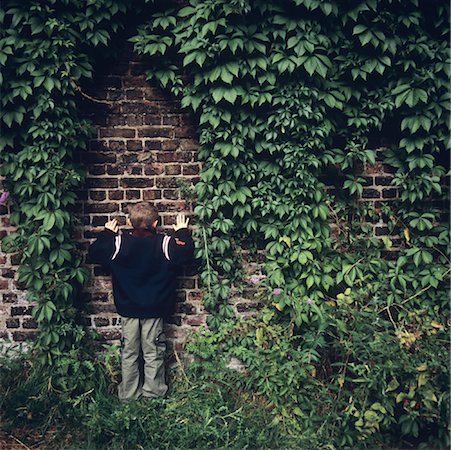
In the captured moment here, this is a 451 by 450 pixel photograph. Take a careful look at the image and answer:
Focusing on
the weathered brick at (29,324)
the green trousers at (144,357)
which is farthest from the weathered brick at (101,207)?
the weathered brick at (29,324)

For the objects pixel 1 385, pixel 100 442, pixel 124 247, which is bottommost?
pixel 100 442

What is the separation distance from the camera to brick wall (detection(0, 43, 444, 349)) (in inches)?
169

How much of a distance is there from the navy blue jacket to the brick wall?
31 cm

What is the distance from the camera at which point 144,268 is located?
4016 millimetres

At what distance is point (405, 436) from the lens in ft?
12.0

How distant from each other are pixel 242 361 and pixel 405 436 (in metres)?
1.40

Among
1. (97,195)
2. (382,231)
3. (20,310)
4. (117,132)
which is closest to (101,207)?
(97,195)

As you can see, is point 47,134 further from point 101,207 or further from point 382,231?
point 382,231

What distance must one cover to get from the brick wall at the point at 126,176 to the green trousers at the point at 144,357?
29 cm

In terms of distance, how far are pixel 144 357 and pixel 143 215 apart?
1.19m

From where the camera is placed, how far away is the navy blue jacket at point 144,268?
401cm

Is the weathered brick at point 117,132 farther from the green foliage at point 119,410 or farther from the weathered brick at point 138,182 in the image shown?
the green foliage at point 119,410

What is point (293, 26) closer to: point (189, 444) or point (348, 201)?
point (348, 201)

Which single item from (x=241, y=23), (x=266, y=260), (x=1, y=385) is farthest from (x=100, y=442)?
(x=241, y=23)
